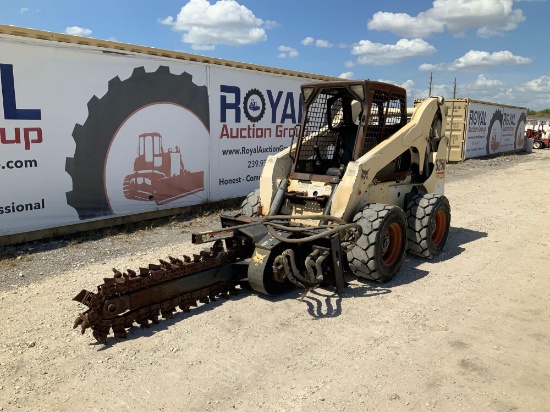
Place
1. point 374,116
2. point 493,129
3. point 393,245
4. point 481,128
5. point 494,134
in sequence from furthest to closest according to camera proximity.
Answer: point 494,134, point 493,129, point 481,128, point 374,116, point 393,245

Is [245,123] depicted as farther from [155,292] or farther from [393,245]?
[155,292]

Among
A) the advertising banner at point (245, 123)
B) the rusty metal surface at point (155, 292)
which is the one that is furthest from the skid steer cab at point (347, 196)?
the advertising banner at point (245, 123)

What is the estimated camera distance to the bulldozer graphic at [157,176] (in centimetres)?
866

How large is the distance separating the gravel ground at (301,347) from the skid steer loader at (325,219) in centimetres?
25

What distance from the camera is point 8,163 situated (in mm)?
6871

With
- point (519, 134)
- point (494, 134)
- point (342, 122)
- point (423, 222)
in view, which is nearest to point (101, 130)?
point (342, 122)

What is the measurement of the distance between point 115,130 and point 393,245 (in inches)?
203

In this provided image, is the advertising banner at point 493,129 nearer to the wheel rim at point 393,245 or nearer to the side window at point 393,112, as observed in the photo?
the side window at point 393,112

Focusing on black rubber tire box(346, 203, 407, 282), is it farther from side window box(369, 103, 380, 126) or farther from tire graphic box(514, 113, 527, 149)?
tire graphic box(514, 113, 527, 149)

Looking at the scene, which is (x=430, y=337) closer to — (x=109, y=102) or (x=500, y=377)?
(x=500, y=377)

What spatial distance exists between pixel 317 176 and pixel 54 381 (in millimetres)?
3739

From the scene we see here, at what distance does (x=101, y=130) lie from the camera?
26.3ft

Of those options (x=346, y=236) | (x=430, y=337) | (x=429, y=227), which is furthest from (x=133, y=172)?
(x=430, y=337)

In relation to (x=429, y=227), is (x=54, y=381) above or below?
below
